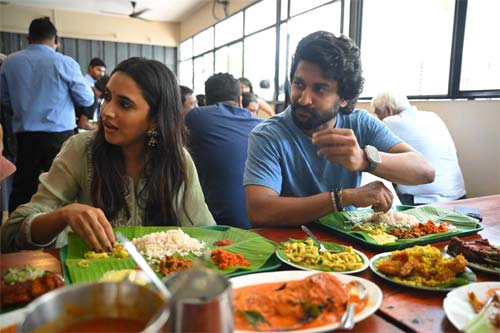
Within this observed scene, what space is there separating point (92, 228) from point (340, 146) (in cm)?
99

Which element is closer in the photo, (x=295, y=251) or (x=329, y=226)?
(x=295, y=251)

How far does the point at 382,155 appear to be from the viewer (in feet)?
5.89

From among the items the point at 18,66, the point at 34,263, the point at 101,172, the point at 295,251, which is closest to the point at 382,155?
the point at 295,251

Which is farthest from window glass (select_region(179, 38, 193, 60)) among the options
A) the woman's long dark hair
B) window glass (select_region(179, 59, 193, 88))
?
the woman's long dark hair

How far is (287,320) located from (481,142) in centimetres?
332

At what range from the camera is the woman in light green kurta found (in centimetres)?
170

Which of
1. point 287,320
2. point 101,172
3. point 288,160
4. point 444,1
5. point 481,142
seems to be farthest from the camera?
point 444,1

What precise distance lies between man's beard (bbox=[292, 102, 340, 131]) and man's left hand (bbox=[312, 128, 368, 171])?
31cm

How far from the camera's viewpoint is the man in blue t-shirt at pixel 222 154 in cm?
261

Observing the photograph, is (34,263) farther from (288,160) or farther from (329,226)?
(288,160)

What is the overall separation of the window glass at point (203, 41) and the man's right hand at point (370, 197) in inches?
349

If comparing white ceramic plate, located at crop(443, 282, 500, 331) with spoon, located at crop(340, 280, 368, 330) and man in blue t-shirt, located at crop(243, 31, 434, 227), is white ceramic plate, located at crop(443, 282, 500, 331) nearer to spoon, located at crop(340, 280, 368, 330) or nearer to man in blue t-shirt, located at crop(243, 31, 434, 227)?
spoon, located at crop(340, 280, 368, 330)

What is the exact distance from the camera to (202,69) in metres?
10.6

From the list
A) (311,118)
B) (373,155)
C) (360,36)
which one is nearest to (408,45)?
(360,36)
